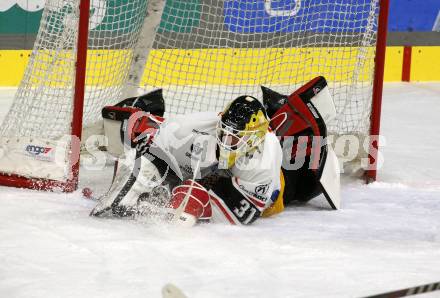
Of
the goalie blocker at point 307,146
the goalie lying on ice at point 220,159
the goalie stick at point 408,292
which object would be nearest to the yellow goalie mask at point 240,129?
the goalie lying on ice at point 220,159

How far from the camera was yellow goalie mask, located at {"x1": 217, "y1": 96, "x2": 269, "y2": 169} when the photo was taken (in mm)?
3439

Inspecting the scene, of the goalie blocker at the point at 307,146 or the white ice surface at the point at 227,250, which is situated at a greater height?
the goalie blocker at the point at 307,146

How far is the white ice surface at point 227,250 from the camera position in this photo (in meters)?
2.76

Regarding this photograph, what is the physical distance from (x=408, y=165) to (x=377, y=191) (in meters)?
0.63

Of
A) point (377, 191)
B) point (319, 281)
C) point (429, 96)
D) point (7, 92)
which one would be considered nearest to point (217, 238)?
point (319, 281)

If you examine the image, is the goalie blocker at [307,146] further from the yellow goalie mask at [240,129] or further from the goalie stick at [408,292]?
the goalie stick at [408,292]

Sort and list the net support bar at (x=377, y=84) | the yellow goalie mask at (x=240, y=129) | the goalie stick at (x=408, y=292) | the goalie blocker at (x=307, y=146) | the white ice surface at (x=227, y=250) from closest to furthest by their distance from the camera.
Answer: the goalie stick at (x=408, y=292) < the white ice surface at (x=227, y=250) < the yellow goalie mask at (x=240, y=129) < the goalie blocker at (x=307, y=146) < the net support bar at (x=377, y=84)

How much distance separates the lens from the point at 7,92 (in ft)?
21.2

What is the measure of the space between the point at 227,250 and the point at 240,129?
0.50 meters

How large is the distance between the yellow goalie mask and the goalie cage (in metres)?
0.73

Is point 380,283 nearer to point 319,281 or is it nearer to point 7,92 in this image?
point 319,281

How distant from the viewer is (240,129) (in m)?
3.44

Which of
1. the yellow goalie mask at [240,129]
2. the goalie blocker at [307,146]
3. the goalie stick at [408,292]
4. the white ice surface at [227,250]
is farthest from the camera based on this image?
the goalie blocker at [307,146]

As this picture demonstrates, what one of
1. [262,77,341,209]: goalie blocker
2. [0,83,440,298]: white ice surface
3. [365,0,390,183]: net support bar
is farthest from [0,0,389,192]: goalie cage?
[262,77,341,209]: goalie blocker
